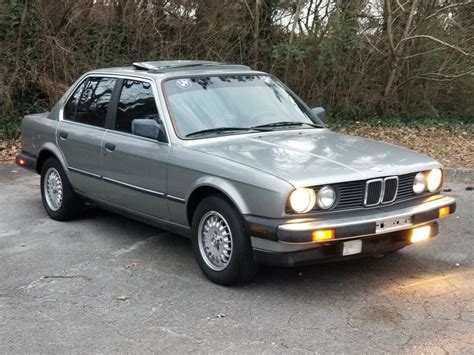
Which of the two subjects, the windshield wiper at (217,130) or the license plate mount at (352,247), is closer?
the license plate mount at (352,247)

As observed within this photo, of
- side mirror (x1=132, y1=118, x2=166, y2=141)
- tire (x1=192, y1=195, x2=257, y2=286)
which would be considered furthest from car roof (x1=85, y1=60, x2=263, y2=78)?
tire (x1=192, y1=195, x2=257, y2=286)

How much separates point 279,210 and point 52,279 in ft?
6.81

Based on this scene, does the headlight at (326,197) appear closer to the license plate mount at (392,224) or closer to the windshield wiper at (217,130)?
the license plate mount at (392,224)

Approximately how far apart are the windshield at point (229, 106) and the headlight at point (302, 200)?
124 centimetres

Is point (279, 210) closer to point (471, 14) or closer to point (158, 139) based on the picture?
point (158, 139)

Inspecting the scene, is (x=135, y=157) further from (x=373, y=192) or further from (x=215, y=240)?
(x=373, y=192)

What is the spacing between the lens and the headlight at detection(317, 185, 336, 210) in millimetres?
4195

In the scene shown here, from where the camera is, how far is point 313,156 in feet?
15.1

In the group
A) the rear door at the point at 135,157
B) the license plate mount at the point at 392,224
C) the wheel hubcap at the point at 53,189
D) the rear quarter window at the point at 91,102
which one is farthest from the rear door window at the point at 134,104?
the license plate mount at the point at 392,224

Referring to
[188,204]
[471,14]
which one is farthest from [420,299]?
[471,14]

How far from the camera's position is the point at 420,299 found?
4367mm

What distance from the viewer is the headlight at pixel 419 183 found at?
4.69 metres

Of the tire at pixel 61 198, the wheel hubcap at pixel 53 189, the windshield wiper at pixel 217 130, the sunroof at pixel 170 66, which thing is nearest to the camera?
the windshield wiper at pixel 217 130

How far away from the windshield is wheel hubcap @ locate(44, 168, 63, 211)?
2.01 metres
